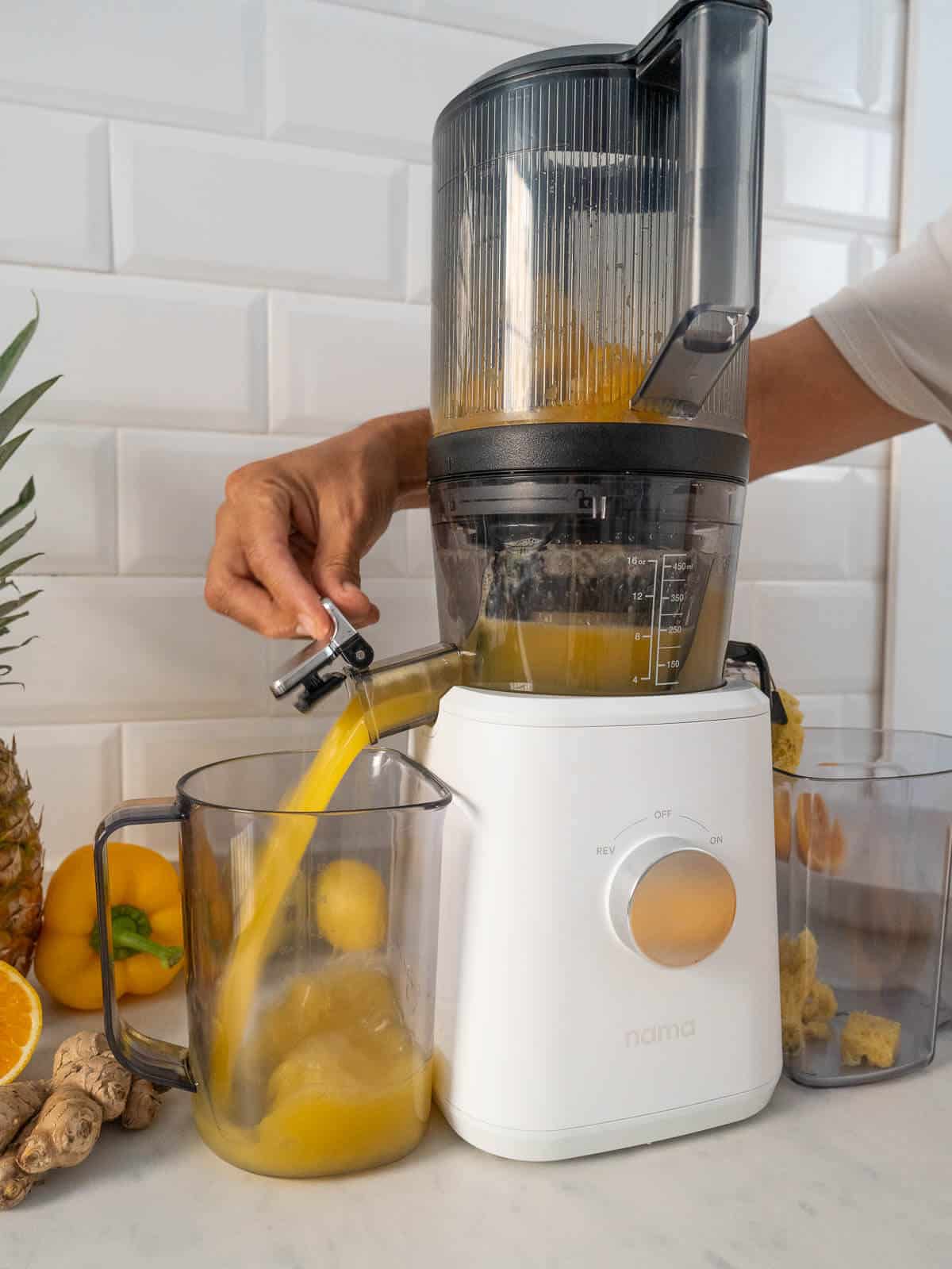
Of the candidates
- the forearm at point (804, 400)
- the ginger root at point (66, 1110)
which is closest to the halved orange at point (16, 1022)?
the ginger root at point (66, 1110)

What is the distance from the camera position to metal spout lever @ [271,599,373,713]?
0.53 meters

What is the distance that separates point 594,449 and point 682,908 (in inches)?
8.8

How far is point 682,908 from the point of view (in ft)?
1.61

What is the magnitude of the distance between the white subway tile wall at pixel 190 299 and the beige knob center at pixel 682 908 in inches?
18.5

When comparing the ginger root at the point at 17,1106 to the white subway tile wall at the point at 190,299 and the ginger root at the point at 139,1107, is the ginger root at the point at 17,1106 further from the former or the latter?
the white subway tile wall at the point at 190,299

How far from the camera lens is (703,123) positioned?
446 mm

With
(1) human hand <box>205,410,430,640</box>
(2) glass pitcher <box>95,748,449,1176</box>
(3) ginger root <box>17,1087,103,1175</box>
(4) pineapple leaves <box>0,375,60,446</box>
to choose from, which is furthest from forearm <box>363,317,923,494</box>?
(3) ginger root <box>17,1087,103,1175</box>

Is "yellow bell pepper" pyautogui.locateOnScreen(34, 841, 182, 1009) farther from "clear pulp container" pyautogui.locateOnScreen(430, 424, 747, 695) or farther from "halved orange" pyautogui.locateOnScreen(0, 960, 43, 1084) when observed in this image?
"clear pulp container" pyautogui.locateOnScreen(430, 424, 747, 695)

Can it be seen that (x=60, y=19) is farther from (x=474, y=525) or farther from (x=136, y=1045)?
→ (x=136, y=1045)

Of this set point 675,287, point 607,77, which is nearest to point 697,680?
point 675,287

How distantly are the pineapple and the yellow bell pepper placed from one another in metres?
0.02

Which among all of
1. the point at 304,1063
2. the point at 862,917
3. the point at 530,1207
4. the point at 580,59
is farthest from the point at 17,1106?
the point at 580,59

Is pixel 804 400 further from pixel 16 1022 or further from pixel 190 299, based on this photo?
pixel 16 1022

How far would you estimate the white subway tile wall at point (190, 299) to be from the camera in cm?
80
